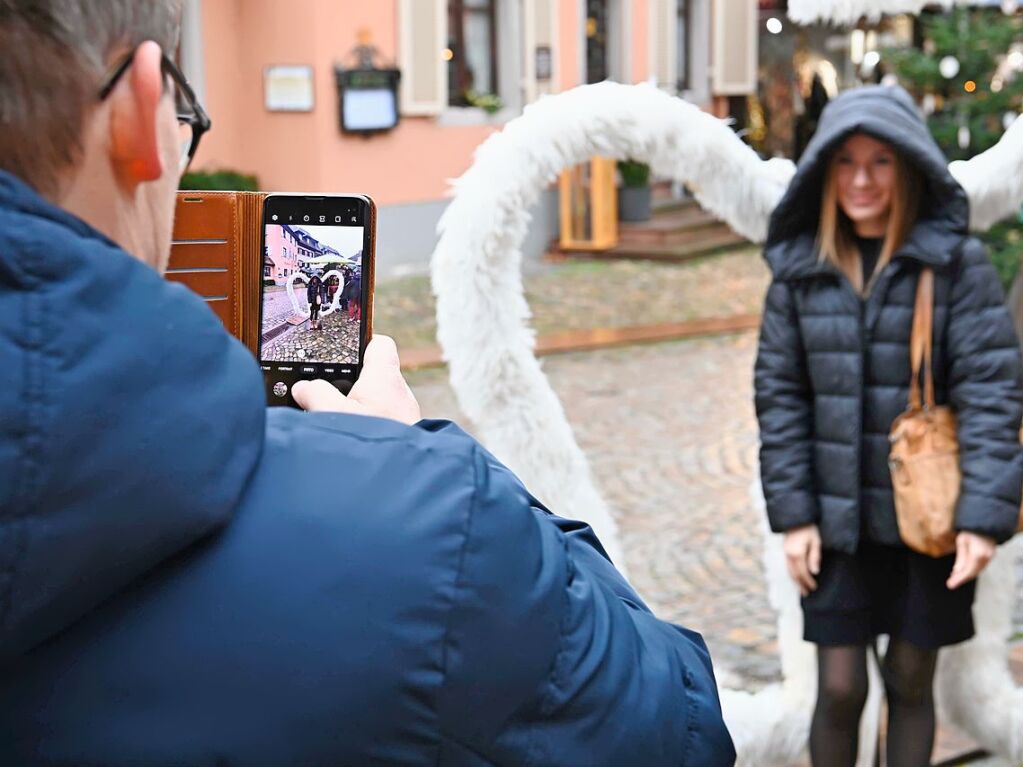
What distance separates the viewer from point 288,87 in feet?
45.5

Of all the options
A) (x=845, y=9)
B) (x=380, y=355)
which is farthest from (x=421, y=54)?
(x=380, y=355)

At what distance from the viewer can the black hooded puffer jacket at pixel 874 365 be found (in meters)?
2.85

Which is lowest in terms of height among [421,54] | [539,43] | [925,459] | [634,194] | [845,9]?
[925,459]

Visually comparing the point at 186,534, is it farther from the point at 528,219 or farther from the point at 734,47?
the point at 734,47

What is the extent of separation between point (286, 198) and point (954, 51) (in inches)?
237

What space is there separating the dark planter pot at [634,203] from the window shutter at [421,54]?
9.46 feet

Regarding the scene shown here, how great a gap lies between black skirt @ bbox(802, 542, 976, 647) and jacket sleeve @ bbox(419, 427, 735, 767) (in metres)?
1.98

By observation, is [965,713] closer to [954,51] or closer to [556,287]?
[954,51]

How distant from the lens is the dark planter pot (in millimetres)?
16531

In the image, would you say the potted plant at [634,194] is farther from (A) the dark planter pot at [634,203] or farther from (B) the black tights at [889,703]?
(B) the black tights at [889,703]

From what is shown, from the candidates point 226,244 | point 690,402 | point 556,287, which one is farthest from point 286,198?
point 556,287

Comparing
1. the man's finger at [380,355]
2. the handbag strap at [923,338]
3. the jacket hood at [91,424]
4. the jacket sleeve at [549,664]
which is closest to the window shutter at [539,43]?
the handbag strap at [923,338]

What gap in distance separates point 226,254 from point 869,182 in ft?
6.33

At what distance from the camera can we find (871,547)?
298 centimetres
